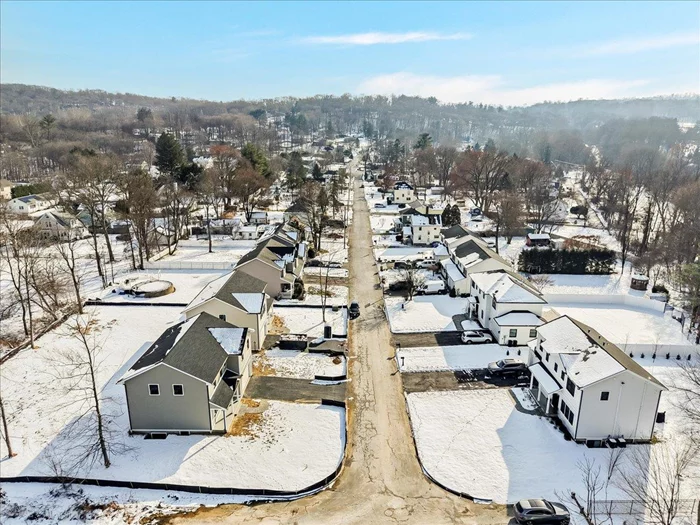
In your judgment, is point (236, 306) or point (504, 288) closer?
point (236, 306)

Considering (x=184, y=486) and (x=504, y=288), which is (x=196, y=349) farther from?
(x=504, y=288)

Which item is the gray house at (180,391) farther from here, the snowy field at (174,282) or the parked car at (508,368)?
the snowy field at (174,282)

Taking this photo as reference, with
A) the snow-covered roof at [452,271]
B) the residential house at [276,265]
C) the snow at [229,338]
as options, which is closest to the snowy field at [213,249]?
the residential house at [276,265]

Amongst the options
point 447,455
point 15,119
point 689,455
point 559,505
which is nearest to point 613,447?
point 689,455

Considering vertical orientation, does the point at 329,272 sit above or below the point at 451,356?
above

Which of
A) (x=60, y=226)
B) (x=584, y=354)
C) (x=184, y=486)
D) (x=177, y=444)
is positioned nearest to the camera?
(x=184, y=486)

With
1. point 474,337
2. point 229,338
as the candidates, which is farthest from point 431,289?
point 229,338

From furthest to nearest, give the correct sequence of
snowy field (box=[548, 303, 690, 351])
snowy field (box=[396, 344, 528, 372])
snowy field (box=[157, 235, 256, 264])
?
1. snowy field (box=[157, 235, 256, 264])
2. snowy field (box=[548, 303, 690, 351])
3. snowy field (box=[396, 344, 528, 372])

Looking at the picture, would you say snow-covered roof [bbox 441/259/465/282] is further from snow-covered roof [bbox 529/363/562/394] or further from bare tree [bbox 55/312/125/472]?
bare tree [bbox 55/312/125/472]

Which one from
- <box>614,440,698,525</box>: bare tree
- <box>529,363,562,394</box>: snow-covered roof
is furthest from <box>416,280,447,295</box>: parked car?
<box>614,440,698,525</box>: bare tree
